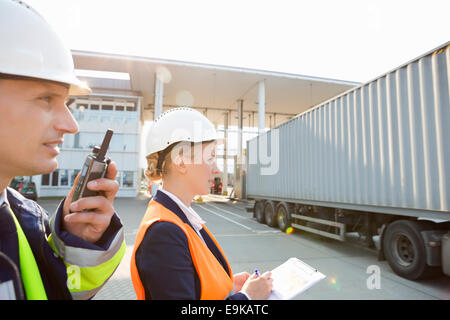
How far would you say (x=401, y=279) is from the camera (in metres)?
4.54

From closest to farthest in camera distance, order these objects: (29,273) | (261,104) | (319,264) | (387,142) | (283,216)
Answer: (29,273)
(387,142)
(319,264)
(283,216)
(261,104)

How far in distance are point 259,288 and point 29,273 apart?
983 millimetres

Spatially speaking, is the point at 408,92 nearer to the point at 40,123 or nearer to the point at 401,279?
the point at 401,279

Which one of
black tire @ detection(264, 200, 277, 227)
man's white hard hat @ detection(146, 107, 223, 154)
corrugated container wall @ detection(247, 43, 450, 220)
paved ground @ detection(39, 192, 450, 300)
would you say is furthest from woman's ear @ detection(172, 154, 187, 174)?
black tire @ detection(264, 200, 277, 227)

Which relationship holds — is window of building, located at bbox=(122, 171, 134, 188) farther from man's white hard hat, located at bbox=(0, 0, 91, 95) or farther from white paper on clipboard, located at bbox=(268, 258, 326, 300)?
man's white hard hat, located at bbox=(0, 0, 91, 95)

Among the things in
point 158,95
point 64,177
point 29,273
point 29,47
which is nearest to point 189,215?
point 29,273

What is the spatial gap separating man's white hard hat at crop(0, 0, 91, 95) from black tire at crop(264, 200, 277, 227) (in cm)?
954

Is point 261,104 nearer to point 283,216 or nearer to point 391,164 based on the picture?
point 283,216

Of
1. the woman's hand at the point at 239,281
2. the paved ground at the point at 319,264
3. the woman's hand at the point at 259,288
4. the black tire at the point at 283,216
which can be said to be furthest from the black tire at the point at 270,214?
the woman's hand at the point at 259,288

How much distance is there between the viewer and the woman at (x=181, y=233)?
4.01ft

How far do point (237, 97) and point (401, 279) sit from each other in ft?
67.5

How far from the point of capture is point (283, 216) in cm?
929

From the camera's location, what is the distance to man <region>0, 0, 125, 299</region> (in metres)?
0.83

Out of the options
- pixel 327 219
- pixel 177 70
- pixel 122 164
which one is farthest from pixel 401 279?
pixel 122 164
